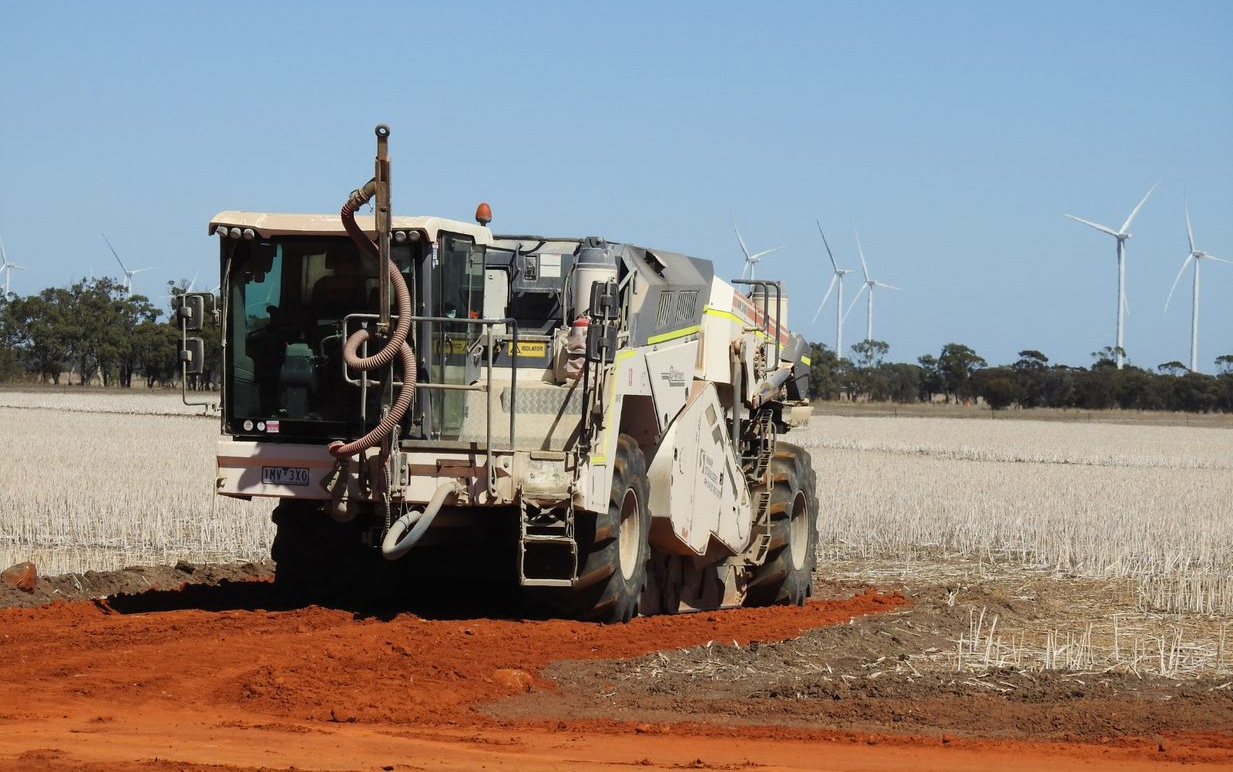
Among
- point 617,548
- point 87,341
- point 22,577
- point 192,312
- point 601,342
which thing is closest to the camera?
point 192,312

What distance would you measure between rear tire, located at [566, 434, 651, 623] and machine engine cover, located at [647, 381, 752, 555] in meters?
0.29

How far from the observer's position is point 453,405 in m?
12.4

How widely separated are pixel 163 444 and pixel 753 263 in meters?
25.6

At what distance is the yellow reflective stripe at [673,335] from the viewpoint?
44.7ft

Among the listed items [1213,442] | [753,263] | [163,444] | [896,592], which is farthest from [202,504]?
[1213,442]

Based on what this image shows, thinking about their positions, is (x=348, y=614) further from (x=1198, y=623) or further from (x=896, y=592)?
(x=1198, y=623)

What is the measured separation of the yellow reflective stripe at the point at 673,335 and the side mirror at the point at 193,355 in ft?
11.9

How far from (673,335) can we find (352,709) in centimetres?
579

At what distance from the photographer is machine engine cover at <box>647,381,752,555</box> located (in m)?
13.7

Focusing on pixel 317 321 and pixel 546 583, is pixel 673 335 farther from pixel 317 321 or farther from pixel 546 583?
pixel 317 321

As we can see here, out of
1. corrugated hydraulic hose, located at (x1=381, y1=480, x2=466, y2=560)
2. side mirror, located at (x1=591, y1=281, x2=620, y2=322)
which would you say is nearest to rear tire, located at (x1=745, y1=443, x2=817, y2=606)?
side mirror, located at (x1=591, y1=281, x2=620, y2=322)

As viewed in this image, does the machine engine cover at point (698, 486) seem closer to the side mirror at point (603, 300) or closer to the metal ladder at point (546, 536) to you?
the metal ladder at point (546, 536)

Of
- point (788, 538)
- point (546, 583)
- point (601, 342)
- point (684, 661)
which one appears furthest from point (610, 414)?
point (788, 538)

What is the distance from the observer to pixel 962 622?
46.1 ft
